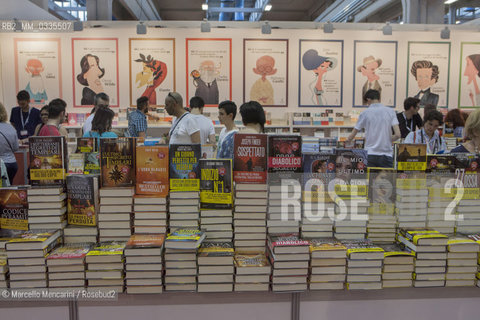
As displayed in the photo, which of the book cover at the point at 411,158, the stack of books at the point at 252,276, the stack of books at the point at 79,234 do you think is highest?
the book cover at the point at 411,158

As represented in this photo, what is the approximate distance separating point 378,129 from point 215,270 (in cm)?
327

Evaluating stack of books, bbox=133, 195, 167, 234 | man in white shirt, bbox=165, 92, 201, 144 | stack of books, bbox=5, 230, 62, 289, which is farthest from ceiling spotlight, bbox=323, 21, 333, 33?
stack of books, bbox=5, 230, 62, 289

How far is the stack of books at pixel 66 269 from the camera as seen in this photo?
6.03ft

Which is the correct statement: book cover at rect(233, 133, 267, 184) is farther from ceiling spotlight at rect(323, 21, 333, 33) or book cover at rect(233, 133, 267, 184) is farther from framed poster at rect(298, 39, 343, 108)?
framed poster at rect(298, 39, 343, 108)

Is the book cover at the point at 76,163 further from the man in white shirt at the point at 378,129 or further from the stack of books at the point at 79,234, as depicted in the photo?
the man in white shirt at the point at 378,129

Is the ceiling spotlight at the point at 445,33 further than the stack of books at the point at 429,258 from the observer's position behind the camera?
Yes

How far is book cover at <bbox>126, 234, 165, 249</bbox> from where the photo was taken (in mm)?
1832

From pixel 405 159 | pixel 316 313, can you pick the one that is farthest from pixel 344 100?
pixel 316 313

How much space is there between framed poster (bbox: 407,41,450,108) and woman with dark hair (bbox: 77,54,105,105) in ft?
20.3

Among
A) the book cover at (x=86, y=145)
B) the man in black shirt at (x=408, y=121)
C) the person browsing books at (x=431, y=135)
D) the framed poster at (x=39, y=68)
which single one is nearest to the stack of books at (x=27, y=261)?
the book cover at (x=86, y=145)

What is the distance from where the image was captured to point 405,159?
6.82 ft

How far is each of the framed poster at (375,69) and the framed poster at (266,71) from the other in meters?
1.45

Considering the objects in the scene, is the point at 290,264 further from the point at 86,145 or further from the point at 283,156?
the point at 86,145

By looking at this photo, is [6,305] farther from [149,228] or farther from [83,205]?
[149,228]
